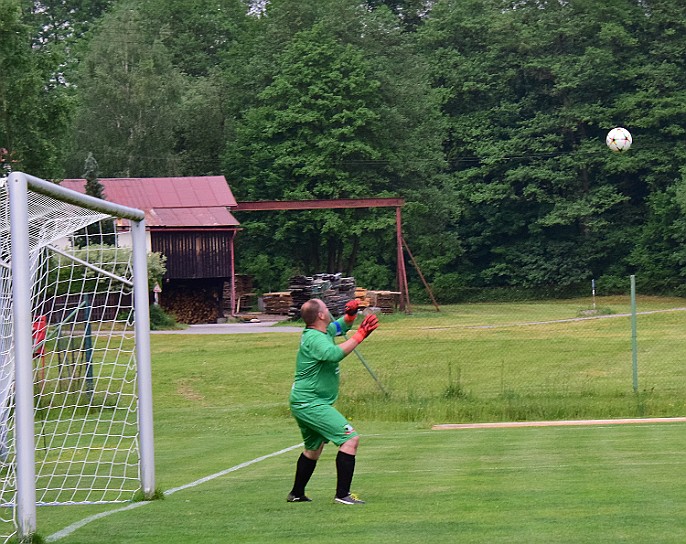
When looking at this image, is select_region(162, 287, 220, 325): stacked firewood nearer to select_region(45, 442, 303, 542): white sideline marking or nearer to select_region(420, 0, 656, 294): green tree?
select_region(420, 0, 656, 294): green tree

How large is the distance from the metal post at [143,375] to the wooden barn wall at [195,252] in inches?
1746

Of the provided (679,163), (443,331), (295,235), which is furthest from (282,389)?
(679,163)

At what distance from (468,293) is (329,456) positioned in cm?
5606

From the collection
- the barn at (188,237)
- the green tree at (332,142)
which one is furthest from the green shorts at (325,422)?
the green tree at (332,142)

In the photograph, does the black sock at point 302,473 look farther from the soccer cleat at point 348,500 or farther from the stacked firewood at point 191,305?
the stacked firewood at point 191,305

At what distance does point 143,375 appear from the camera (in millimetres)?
9773

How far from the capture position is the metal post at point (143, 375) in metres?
9.73

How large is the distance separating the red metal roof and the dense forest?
734 cm

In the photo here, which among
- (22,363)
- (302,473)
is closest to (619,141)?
(302,473)

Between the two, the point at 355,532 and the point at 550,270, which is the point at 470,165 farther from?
the point at 355,532

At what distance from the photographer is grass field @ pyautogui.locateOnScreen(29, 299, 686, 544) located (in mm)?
7906

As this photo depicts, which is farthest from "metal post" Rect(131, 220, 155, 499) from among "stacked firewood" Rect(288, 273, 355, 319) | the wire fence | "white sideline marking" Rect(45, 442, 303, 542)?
"stacked firewood" Rect(288, 273, 355, 319)

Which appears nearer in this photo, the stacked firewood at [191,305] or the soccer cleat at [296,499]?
the soccer cleat at [296,499]

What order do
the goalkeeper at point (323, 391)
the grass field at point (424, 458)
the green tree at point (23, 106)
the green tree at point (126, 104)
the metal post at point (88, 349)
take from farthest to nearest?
the green tree at point (126, 104) → the green tree at point (23, 106) → the metal post at point (88, 349) → the goalkeeper at point (323, 391) → the grass field at point (424, 458)
